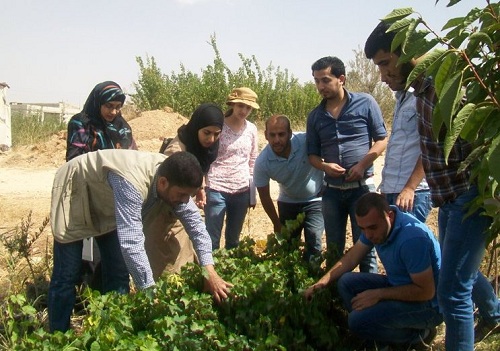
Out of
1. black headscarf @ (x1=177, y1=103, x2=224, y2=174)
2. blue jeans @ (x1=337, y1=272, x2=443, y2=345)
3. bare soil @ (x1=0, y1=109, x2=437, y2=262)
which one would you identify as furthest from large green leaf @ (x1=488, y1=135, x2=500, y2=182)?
bare soil @ (x1=0, y1=109, x2=437, y2=262)

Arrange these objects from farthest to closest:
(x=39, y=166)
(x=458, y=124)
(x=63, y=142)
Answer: (x=63, y=142) < (x=39, y=166) < (x=458, y=124)

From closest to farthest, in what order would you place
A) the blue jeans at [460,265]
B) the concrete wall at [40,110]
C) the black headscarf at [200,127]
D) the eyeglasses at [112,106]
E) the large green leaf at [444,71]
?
the large green leaf at [444,71] < the blue jeans at [460,265] < the black headscarf at [200,127] < the eyeglasses at [112,106] < the concrete wall at [40,110]

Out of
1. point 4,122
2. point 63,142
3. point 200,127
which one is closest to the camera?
point 200,127

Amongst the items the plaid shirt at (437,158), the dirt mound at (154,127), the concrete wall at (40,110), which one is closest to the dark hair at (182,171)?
the plaid shirt at (437,158)

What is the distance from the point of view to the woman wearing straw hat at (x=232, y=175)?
4.73 m

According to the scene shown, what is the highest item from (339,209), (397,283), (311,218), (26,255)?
(339,209)

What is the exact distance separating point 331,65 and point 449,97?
255 centimetres

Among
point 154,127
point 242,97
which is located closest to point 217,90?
point 154,127

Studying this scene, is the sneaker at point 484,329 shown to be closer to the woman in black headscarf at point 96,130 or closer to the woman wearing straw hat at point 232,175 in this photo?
the woman wearing straw hat at point 232,175

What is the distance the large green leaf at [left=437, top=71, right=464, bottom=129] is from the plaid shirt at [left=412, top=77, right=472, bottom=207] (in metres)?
1.22

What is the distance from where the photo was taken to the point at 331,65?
13.4 feet

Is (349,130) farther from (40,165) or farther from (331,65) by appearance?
(40,165)

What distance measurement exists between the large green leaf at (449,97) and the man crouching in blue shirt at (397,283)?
164cm

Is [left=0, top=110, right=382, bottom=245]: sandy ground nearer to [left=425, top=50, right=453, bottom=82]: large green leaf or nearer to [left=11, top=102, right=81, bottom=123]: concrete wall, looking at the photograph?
[left=11, top=102, right=81, bottom=123]: concrete wall
